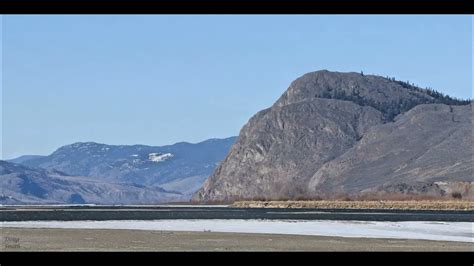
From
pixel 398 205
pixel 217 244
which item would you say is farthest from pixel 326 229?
pixel 398 205

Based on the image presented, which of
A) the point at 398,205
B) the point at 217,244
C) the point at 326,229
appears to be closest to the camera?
the point at 217,244

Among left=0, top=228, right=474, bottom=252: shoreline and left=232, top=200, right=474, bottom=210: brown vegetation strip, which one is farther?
left=232, top=200, right=474, bottom=210: brown vegetation strip

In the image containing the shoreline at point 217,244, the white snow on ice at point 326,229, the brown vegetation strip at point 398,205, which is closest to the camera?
the shoreline at point 217,244

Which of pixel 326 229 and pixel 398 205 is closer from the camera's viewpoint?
pixel 326 229

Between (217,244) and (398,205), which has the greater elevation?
(217,244)

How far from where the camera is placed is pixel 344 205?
15800 cm

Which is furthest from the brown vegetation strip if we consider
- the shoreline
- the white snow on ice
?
the shoreline

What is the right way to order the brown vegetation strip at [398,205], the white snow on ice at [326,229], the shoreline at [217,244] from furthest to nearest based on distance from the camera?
the brown vegetation strip at [398,205], the white snow on ice at [326,229], the shoreline at [217,244]

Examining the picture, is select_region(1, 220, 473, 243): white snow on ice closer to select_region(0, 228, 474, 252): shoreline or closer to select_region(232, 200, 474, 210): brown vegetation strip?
select_region(0, 228, 474, 252): shoreline

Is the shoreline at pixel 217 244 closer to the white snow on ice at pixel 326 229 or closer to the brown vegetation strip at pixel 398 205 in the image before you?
the white snow on ice at pixel 326 229

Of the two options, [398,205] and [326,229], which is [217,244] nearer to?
[326,229]

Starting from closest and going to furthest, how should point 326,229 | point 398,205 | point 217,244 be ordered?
1. point 217,244
2. point 326,229
3. point 398,205

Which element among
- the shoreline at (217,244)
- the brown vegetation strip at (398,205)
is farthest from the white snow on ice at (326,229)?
the brown vegetation strip at (398,205)
